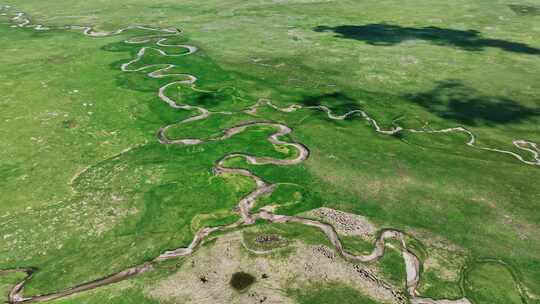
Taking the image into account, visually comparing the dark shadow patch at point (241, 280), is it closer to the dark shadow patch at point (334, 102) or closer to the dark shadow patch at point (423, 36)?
the dark shadow patch at point (334, 102)

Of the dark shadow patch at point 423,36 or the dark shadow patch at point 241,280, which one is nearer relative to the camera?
the dark shadow patch at point 241,280

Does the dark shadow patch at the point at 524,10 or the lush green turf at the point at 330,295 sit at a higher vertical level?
the dark shadow patch at the point at 524,10

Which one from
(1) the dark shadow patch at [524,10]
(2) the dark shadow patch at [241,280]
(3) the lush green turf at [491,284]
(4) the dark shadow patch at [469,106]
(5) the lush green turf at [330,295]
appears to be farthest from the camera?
(1) the dark shadow patch at [524,10]

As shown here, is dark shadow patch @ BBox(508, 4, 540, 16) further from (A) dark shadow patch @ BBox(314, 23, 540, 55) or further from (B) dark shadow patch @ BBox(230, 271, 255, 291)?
(B) dark shadow patch @ BBox(230, 271, 255, 291)

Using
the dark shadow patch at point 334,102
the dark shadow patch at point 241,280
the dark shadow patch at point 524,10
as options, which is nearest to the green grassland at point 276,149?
the dark shadow patch at point 334,102

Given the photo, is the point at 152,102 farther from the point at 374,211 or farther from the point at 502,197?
the point at 502,197

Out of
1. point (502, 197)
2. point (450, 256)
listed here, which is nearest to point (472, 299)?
point (450, 256)
